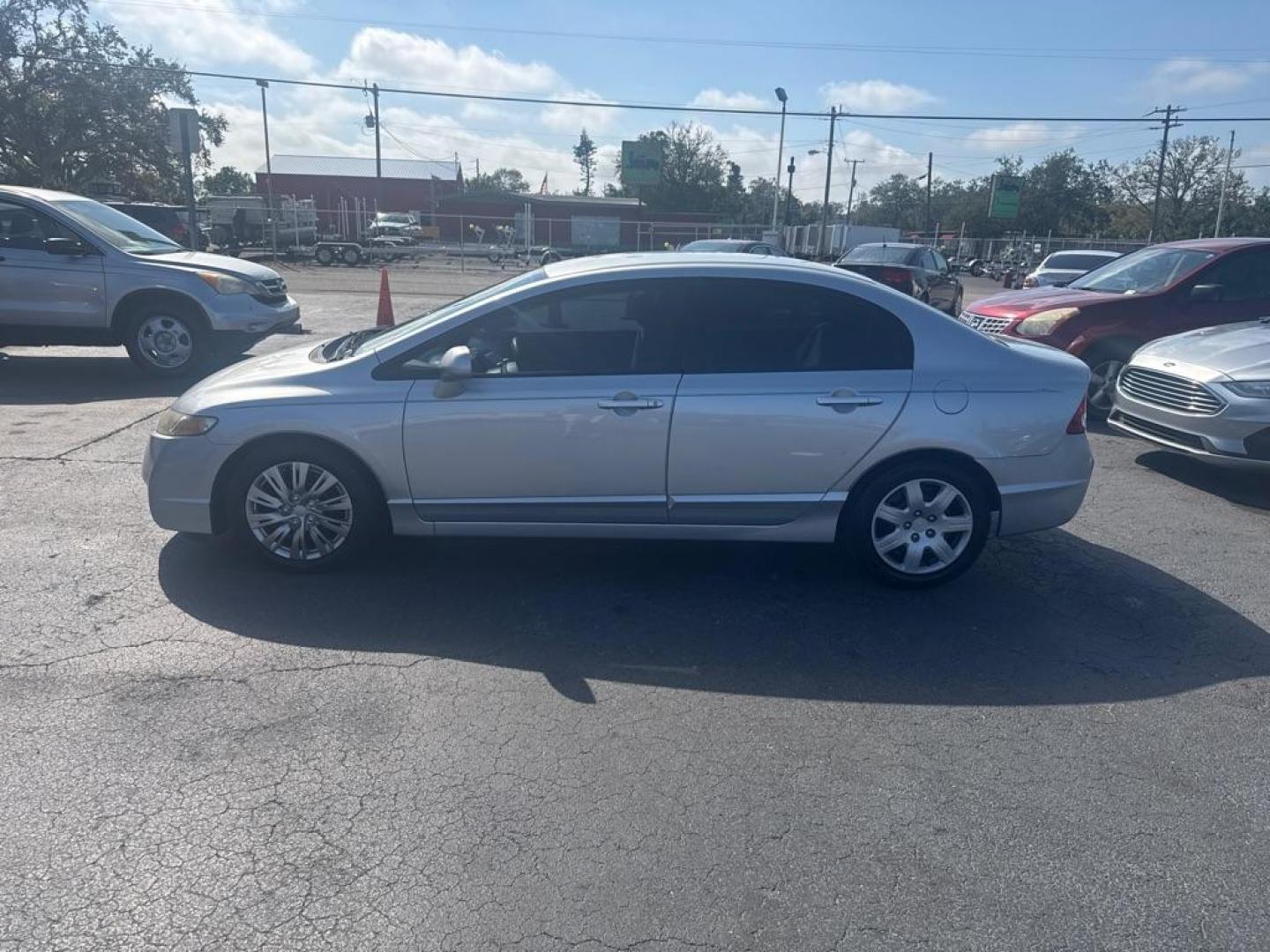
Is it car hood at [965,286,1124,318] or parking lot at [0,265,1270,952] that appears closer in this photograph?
parking lot at [0,265,1270,952]

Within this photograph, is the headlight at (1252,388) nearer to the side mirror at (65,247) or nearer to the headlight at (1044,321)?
the headlight at (1044,321)

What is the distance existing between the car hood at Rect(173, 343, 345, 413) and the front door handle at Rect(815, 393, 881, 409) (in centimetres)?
226

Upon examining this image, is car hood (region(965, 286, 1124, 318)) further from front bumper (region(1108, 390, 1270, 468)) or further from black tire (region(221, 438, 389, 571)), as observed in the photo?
Result: black tire (region(221, 438, 389, 571))

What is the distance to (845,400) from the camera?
15.9ft

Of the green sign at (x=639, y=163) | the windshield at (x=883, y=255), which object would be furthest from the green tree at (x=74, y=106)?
the windshield at (x=883, y=255)

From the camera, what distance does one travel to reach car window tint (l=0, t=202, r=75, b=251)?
32.9 ft

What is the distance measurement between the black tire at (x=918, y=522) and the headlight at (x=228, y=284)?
791 centimetres

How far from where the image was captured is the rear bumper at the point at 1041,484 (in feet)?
16.4

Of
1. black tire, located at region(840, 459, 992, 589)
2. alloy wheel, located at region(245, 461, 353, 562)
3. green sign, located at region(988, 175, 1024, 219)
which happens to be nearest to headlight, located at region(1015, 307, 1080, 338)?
black tire, located at region(840, 459, 992, 589)

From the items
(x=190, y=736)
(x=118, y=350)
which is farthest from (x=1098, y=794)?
(x=118, y=350)

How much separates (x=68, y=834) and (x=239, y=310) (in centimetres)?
831

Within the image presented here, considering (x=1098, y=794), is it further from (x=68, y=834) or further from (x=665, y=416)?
(x=68, y=834)

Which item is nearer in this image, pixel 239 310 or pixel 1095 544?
pixel 1095 544

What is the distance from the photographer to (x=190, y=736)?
11.7 feet
